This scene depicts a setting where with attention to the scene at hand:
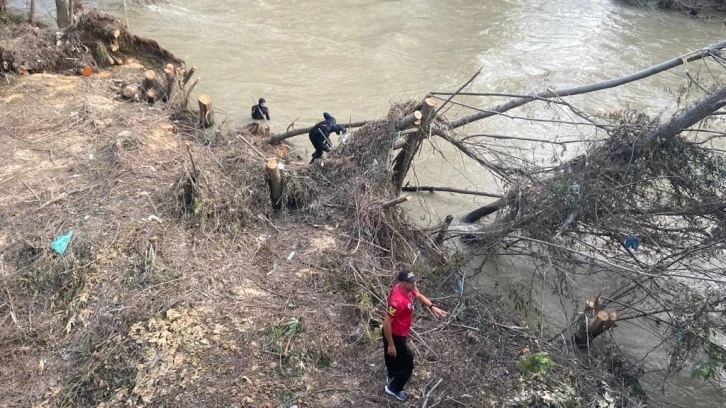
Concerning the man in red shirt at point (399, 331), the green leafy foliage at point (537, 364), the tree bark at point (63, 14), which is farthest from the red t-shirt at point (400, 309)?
the tree bark at point (63, 14)

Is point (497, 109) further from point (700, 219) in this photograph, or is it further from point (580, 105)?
point (580, 105)

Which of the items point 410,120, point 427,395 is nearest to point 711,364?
point 427,395

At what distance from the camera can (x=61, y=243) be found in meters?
5.64

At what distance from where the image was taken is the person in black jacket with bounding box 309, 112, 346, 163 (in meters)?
8.17

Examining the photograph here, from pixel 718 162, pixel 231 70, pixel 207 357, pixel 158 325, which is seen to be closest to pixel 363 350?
pixel 207 357

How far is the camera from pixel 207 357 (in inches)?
194

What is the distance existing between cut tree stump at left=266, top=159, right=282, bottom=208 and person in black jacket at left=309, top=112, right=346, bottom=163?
1373 millimetres

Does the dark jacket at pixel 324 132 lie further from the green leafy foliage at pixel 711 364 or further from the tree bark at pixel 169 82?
the green leafy foliage at pixel 711 364

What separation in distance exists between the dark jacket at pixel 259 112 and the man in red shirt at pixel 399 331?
6402 mm

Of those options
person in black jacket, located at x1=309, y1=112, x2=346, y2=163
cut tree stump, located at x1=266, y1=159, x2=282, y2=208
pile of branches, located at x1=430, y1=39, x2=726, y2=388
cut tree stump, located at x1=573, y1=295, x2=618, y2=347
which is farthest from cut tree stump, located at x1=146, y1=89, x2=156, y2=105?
cut tree stump, located at x1=573, y1=295, x2=618, y2=347

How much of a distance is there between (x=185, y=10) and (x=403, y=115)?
11.1 metres

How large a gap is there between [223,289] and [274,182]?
168cm

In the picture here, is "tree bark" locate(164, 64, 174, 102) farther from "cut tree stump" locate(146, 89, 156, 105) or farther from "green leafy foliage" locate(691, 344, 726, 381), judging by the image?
"green leafy foliage" locate(691, 344, 726, 381)

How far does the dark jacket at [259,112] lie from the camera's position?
10.0 metres
